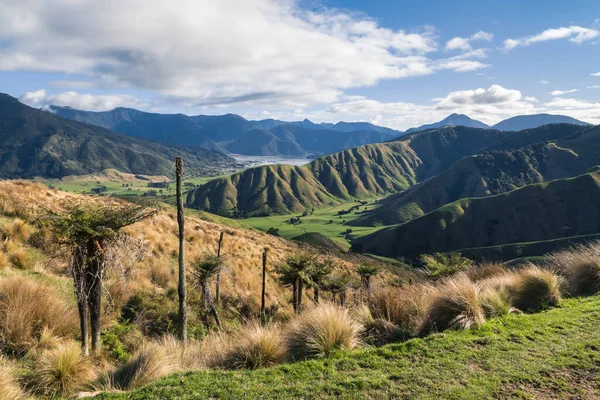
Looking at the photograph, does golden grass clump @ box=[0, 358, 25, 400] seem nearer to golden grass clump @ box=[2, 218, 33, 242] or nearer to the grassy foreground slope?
the grassy foreground slope

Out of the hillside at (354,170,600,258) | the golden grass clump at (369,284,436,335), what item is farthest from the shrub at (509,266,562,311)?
the hillside at (354,170,600,258)

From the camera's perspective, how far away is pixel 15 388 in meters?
5.34

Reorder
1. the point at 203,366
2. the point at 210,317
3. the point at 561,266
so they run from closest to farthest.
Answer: the point at 203,366 < the point at 561,266 < the point at 210,317

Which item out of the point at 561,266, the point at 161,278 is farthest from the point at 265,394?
the point at 161,278

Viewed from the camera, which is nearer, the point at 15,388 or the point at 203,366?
the point at 15,388

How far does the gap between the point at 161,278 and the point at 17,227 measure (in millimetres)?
6819

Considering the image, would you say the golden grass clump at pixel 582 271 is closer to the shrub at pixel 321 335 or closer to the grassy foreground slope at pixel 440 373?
the grassy foreground slope at pixel 440 373

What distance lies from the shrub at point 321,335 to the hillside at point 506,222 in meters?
139

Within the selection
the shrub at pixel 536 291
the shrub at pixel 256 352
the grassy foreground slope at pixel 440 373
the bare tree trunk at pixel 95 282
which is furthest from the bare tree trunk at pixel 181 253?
the shrub at pixel 536 291

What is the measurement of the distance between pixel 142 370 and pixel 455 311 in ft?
24.2

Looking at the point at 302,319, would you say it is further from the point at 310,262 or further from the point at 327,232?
the point at 327,232

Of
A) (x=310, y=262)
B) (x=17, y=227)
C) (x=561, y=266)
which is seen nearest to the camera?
(x=561, y=266)

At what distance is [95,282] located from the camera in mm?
8039

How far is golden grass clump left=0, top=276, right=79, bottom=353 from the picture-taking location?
755 centimetres
